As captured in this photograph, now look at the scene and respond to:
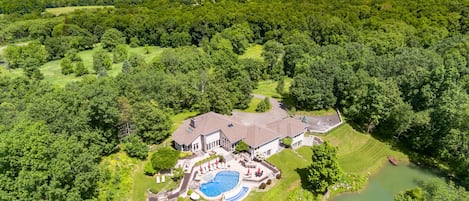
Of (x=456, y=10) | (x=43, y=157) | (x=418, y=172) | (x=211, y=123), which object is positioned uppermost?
(x=456, y=10)

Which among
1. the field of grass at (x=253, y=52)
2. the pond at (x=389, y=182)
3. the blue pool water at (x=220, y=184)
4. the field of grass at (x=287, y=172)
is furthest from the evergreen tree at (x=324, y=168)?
the field of grass at (x=253, y=52)

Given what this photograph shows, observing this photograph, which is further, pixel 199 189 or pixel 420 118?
pixel 420 118

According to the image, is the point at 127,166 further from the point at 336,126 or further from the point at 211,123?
the point at 336,126

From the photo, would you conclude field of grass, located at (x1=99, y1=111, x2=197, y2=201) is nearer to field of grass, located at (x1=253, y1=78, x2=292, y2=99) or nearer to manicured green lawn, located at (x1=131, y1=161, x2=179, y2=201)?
manicured green lawn, located at (x1=131, y1=161, x2=179, y2=201)

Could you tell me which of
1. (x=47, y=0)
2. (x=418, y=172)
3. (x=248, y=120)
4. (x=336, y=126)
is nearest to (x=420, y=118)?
(x=418, y=172)

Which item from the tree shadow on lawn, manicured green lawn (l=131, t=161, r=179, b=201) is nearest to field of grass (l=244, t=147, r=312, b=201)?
the tree shadow on lawn

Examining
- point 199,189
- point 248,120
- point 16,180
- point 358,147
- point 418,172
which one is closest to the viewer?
point 16,180

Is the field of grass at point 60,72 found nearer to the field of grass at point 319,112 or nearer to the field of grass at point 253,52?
the field of grass at point 253,52

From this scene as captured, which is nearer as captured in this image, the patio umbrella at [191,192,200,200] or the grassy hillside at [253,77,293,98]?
the patio umbrella at [191,192,200,200]
